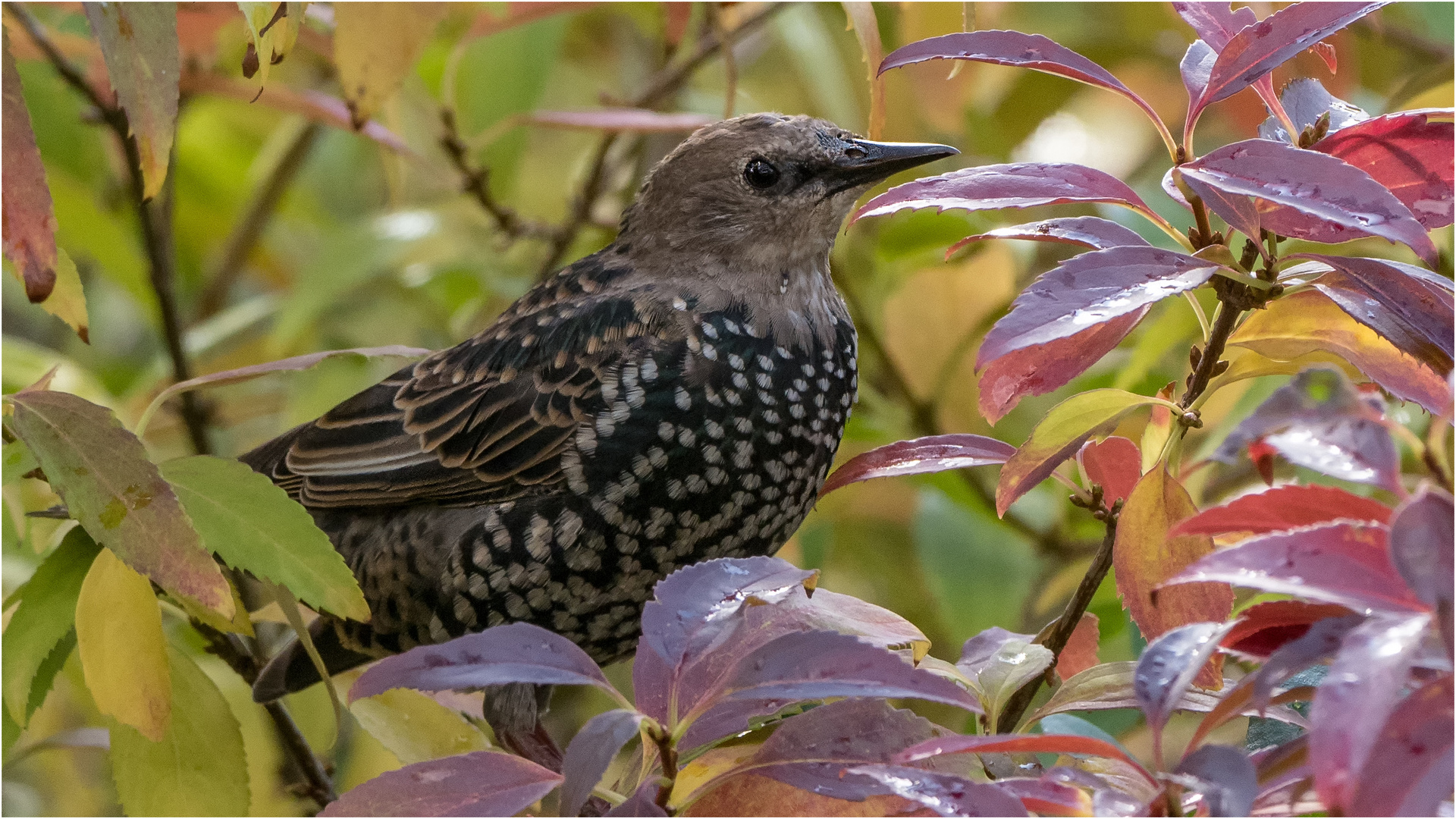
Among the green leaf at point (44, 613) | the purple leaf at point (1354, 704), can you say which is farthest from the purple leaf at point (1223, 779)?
the green leaf at point (44, 613)

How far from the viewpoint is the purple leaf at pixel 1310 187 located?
3.44 ft

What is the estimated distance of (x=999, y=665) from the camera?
4.37ft

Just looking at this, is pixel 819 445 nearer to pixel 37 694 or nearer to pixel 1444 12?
pixel 37 694

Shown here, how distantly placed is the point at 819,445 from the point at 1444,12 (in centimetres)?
156

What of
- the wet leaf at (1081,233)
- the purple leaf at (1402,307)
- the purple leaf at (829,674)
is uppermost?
the wet leaf at (1081,233)

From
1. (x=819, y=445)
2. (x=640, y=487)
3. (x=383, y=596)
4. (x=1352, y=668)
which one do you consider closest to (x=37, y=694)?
(x=383, y=596)

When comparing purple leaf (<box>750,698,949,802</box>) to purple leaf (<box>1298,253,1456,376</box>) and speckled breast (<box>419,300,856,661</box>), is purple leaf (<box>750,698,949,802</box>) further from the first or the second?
speckled breast (<box>419,300,856,661</box>)

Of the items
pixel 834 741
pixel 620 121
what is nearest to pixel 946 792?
pixel 834 741

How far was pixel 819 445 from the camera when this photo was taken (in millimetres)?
2215

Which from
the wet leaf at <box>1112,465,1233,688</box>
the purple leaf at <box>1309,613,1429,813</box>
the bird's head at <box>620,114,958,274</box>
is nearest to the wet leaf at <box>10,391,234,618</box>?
the wet leaf at <box>1112,465,1233,688</box>

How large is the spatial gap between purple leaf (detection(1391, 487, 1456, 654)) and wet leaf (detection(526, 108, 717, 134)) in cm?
179

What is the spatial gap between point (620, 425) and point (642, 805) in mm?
1037

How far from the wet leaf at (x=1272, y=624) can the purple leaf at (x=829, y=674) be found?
0.21 m

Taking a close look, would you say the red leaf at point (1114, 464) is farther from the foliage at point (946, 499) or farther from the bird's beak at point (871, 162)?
the bird's beak at point (871, 162)
